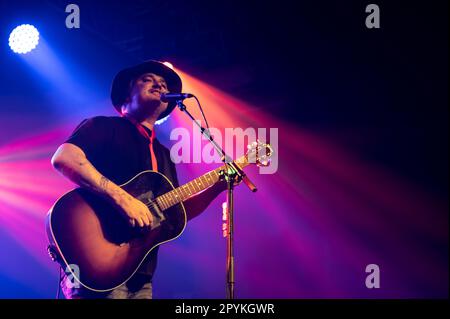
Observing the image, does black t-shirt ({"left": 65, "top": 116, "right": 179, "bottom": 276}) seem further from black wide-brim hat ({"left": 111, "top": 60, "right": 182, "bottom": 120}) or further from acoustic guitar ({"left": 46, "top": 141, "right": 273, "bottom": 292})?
black wide-brim hat ({"left": 111, "top": 60, "right": 182, "bottom": 120})

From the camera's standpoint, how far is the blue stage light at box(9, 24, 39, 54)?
4805 millimetres

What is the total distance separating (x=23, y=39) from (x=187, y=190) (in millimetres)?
2485

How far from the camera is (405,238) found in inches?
204

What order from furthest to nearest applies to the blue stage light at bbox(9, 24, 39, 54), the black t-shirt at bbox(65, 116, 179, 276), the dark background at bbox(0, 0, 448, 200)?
the dark background at bbox(0, 0, 448, 200), the blue stage light at bbox(9, 24, 39, 54), the black t-shirt at bbox(65, 116, 179, 276)

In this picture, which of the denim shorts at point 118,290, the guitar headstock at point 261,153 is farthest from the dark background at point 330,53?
the denim shorts at point 118,290

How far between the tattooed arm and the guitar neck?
0.18 m

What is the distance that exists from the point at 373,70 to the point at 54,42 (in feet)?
11.4

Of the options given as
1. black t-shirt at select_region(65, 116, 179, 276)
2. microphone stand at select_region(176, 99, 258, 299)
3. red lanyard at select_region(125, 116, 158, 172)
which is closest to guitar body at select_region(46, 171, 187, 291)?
black t-shirt at select_region(65, 116, 179, 276)

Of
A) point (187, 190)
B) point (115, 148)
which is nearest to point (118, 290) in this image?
point (187, 190)

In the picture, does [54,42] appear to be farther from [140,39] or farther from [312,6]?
[312,6]

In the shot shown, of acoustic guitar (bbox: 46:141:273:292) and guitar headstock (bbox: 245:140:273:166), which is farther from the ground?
guitar headstock (bbox: 245:140:273:166)

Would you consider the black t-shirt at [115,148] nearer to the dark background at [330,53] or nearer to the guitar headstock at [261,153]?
the guitar headstock at [261,153]

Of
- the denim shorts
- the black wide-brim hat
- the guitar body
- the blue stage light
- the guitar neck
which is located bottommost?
the denim shorts

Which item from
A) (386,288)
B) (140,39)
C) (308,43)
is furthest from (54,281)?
(308,43)
